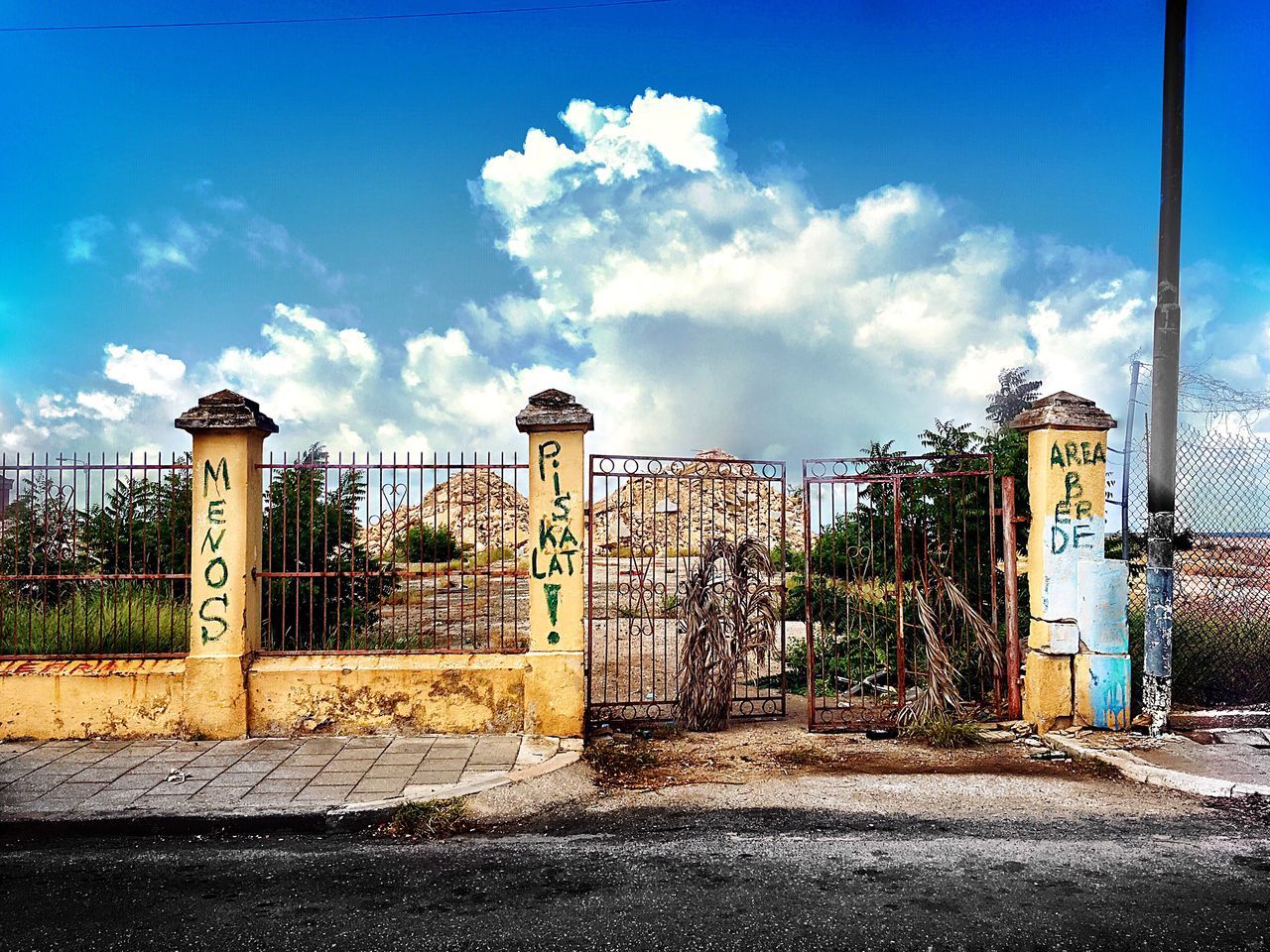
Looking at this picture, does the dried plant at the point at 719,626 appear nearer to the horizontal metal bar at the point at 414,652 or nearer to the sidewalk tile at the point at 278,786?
the horizontal metal bar at the point at 414,652

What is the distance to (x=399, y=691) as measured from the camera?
26.7ft

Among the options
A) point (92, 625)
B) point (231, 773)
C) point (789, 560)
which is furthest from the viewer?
point (789, 560)

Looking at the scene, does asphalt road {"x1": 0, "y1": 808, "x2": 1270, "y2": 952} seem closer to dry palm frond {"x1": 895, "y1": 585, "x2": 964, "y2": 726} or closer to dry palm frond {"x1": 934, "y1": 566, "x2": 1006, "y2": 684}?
dry palm frond {"x1": 895, "y1": 585, "x2": 964, "y2": 726}

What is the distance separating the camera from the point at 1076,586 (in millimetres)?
8562

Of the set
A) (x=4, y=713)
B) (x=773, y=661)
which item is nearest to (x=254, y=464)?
(x=4, y=713)

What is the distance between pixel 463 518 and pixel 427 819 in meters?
11.9

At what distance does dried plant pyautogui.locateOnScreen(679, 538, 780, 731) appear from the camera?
8.62 m

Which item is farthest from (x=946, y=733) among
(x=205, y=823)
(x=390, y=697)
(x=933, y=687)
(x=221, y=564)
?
(x=221, y=564)

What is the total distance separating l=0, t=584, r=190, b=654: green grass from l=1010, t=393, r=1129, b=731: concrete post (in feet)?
28.1

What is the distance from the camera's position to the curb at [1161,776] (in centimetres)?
698

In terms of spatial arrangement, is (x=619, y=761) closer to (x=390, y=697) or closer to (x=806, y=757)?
(x=806, y=757)

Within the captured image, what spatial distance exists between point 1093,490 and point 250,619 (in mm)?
8056

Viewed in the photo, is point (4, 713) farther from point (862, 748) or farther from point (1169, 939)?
point (1169, 939)

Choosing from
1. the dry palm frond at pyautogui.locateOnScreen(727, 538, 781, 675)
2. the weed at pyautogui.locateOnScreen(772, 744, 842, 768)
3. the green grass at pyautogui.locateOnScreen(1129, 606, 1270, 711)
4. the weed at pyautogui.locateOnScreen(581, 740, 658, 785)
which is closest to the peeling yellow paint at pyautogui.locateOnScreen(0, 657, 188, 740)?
the weed at pyautogui.locateOnScreen(581, 740, 658, 785)
